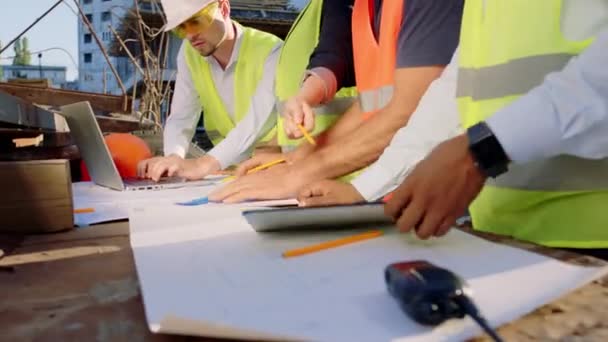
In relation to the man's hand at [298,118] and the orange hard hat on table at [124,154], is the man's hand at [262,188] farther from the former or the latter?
the orange hard hat on table at [124,154]

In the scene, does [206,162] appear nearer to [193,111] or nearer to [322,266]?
[193,111]

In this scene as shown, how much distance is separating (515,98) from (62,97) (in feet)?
11.9

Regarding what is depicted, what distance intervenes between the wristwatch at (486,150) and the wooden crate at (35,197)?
83 cm

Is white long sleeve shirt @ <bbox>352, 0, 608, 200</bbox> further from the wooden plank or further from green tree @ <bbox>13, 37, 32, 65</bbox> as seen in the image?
the wooden plank

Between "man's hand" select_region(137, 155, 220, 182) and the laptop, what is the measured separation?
0.22m

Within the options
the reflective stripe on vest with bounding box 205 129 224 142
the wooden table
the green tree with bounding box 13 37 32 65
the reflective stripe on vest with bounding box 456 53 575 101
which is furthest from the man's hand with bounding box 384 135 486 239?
the reflective stripe on vest with bounding box 205 129 224 142

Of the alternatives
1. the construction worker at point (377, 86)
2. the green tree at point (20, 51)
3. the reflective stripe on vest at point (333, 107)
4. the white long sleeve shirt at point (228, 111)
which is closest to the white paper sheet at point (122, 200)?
the construction worker at point (377, 86)

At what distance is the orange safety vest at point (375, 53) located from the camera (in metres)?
1.72

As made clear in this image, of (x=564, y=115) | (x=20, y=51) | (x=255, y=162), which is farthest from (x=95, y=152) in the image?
(x=20, y=51)

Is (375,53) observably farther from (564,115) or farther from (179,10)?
(179,10)

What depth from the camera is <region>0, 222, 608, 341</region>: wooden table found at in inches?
24.5

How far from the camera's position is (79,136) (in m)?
2.27

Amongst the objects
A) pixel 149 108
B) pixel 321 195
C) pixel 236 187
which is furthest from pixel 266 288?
pixel 149 108

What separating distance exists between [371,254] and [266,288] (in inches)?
8.4
